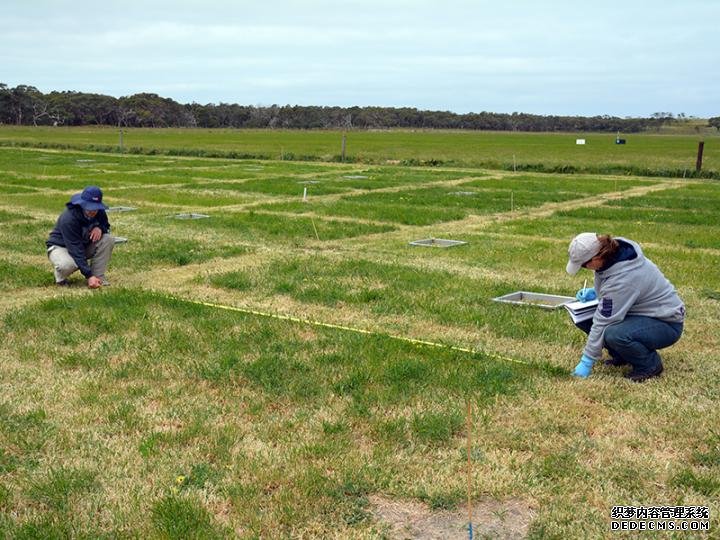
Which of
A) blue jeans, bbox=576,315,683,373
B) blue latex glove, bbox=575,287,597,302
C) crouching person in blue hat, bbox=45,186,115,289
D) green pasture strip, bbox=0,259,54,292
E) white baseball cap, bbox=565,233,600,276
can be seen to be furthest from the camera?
green pasture strip, bbox=0,259,54,292

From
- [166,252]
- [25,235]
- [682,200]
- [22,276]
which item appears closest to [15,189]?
[25,235]

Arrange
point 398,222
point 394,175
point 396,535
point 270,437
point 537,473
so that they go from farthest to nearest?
point 394,175 → point 398,222 → point 270,437 → point 537,473 → point 396,535

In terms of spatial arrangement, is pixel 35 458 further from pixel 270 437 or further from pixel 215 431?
pixel 270 437

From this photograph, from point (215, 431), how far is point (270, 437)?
0.38 meters

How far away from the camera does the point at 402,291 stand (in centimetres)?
947

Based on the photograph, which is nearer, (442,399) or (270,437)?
(270,437)

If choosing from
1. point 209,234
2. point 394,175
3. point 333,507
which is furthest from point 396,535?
point 394,175

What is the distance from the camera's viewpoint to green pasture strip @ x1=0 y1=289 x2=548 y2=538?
166 inches

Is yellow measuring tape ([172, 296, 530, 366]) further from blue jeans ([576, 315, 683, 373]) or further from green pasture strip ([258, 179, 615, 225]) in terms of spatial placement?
green pasture strip ([258, 179, 615, 225])

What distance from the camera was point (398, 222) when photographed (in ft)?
52.7

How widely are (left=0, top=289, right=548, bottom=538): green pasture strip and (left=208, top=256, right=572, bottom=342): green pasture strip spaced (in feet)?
3.83

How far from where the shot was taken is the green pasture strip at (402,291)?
8084mm

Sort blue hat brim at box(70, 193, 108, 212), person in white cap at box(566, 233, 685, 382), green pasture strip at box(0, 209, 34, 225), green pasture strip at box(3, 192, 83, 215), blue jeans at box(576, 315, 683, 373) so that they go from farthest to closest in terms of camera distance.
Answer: green pasture strip at box(3, 192, 83, 215), green pasture strip at box(0, 209, 34, 225), blue hat brim at box(70, 193, 108, 212), blue jeans at box(576, 315, 683, 373), person in white cap at box(566, 233, 685, 382)

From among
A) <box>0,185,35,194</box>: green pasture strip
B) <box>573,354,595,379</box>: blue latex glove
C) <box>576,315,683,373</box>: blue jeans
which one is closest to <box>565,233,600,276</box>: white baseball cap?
<box>576,315,683,373</box>: blue jeans
